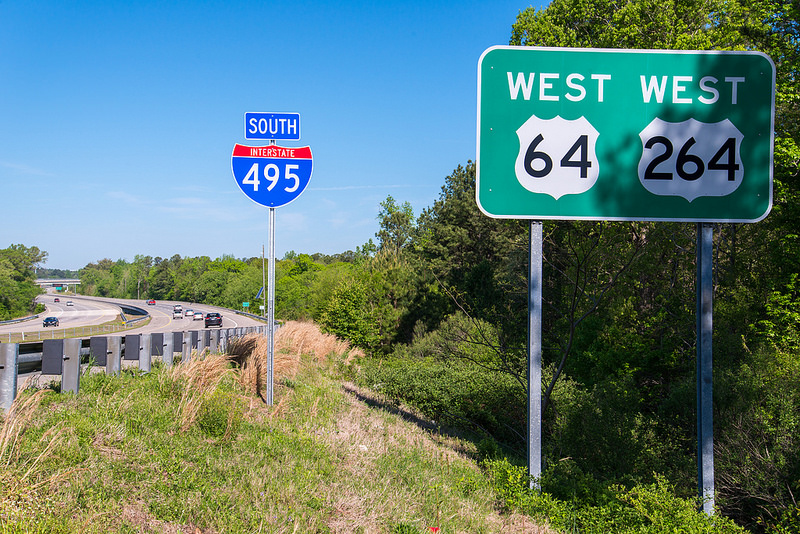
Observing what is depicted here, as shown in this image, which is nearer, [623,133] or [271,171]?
[623,133]

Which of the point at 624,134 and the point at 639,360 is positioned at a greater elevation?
the point at 624,134

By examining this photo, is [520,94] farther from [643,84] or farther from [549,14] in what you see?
[549,14]

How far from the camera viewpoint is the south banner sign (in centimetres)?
688

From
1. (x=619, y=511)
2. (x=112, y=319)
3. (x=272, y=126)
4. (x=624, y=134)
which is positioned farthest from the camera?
(x=112, y=319)

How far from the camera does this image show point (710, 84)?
5246 mm

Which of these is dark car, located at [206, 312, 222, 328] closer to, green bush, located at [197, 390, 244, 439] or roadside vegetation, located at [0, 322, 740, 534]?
roadside vegetation, located at [0, 322, 740, 534]

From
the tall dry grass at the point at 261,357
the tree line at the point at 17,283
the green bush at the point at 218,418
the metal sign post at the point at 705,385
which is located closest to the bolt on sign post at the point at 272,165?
the tall dry grass at the point at 261,357

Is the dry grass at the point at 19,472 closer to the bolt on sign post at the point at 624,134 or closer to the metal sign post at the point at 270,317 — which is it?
the metal sign post at the point at 270,317

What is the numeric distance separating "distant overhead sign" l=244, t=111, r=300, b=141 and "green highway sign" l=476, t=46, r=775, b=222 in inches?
108

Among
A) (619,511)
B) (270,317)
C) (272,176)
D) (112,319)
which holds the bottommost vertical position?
(112,319)

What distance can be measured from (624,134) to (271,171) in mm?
4266

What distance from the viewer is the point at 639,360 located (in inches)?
808

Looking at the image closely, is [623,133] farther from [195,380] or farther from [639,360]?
[639,360]

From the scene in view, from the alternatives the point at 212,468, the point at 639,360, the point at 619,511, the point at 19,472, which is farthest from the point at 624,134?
the point at 639,360
